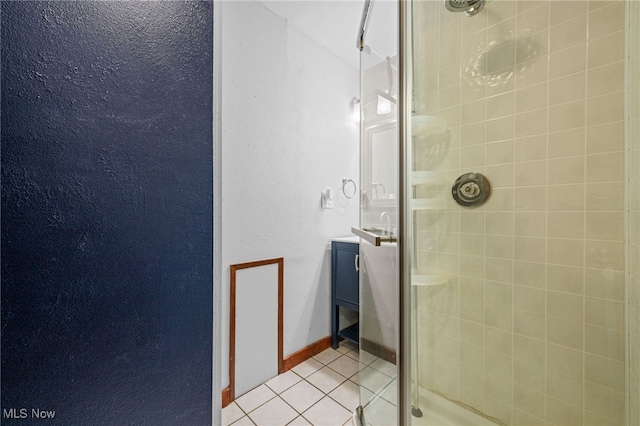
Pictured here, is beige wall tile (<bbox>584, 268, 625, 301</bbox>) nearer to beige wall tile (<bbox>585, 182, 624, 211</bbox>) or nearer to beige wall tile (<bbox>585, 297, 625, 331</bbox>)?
beige wall tile (<bbox>585, 297, 625, 331</bbox>)

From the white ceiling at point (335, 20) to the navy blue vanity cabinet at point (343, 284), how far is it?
4.11ft

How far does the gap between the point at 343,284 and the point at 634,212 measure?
1.48 meters

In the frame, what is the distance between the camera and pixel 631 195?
890 mm

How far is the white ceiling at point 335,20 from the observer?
1284 mm

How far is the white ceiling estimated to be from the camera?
4.21 ft

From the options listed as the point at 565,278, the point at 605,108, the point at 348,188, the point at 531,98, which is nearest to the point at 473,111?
the point at 531,98

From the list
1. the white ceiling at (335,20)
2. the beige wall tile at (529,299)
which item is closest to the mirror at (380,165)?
the white ceiling at (335,20)

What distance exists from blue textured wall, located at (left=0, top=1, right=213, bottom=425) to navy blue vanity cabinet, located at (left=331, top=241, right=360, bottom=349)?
1.17 m

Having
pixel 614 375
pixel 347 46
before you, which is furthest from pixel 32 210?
pixel 347 46

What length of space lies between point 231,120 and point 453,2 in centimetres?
121

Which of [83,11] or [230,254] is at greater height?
[83,11]

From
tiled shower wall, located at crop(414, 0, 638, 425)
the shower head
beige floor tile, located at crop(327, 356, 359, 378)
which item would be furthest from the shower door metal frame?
beige floor tile, located at crop(327, 356, 359, 378)

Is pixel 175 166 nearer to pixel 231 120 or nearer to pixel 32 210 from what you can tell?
A: pixel 32 210

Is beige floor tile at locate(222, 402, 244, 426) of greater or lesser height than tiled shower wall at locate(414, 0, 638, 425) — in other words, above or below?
below
